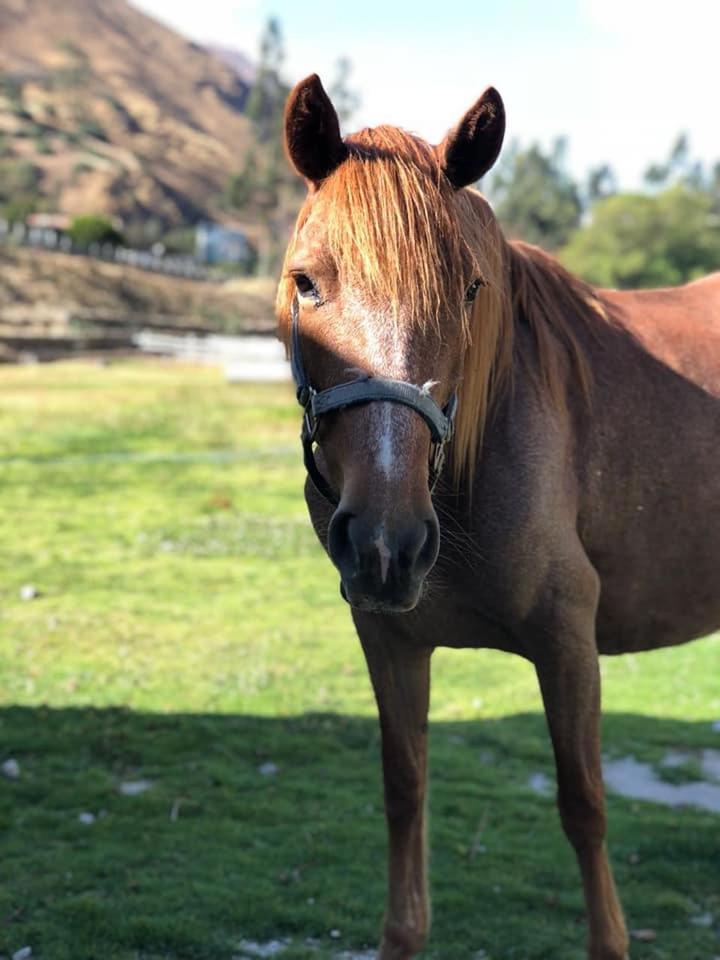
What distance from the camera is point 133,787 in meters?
5.24

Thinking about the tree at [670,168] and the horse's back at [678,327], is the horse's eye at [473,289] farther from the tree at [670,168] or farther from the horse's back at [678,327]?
the tree at [670,168]

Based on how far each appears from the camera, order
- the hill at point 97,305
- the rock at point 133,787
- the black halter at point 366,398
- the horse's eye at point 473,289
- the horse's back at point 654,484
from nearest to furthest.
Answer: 1. the black halter at point 366,398
2. the horse's eye at point 473,289
3. the horse's back at point 654,484
4. the rock at point 133,787
5. the hill at point 97,305

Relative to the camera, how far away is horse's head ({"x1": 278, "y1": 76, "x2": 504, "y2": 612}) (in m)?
2.18

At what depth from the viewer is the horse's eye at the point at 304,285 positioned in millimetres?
2436

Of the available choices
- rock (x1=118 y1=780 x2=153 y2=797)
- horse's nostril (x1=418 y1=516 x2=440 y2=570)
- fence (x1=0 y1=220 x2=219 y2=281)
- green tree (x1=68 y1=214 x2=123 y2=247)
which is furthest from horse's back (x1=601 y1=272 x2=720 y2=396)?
green tree (x1=68 y1=214 x2=123 y2=247)

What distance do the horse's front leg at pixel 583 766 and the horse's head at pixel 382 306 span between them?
81 centimetres

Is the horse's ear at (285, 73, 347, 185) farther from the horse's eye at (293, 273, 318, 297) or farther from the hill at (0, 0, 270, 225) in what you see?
the hill at (0, 0, 270, 225)

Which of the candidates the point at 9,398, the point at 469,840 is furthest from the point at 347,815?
the point at 9,398

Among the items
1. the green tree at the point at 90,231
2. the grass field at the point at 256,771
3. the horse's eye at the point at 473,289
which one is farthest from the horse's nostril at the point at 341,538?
the green tree at the point at 90,231

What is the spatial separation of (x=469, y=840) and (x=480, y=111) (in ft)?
11.4

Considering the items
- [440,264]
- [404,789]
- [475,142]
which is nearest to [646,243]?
[404,789]

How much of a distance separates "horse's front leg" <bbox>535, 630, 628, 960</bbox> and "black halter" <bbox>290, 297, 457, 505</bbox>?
80cm

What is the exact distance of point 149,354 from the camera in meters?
35.2

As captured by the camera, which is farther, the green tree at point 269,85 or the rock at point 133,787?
the green tree at point 269,85
